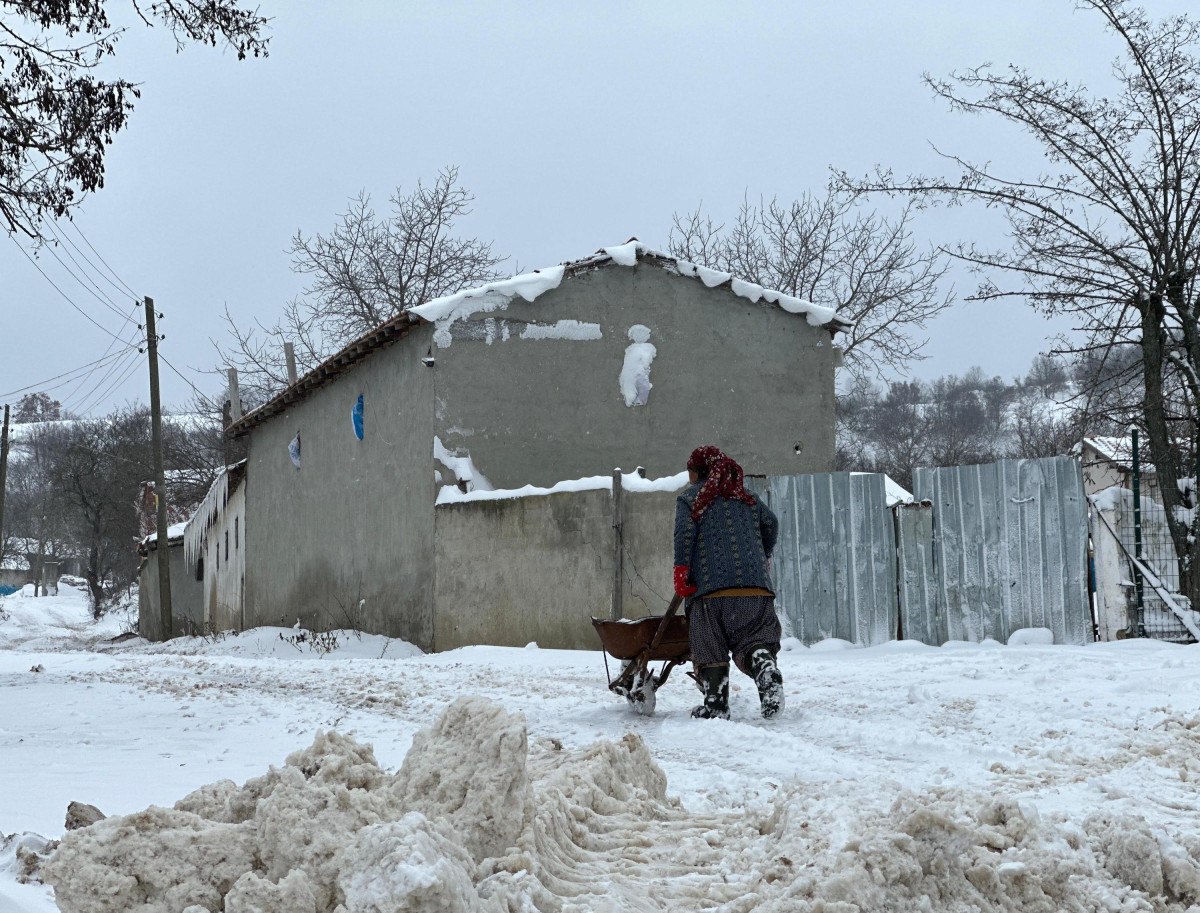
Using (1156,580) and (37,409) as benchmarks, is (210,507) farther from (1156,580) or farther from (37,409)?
(37,409)

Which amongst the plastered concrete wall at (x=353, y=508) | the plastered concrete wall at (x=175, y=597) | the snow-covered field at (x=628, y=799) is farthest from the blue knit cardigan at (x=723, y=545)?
the plastered concrete wall at (x=175, y=597)

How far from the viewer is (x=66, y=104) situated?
30.4 ft

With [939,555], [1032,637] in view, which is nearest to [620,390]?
[939,555]

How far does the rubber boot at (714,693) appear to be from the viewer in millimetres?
7141

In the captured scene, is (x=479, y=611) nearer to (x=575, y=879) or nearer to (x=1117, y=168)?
(x=1117, y=168)

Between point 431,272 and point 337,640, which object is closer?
point 337,640

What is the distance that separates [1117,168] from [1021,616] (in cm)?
453

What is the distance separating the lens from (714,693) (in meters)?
7.19

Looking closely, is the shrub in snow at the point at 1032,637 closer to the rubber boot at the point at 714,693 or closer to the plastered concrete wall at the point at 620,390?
the rubber boot at the point at 714,693

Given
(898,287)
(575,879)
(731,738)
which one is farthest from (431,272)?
(575,879)

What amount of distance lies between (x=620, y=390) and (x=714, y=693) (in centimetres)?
980

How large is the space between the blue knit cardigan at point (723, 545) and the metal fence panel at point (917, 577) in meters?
4.47

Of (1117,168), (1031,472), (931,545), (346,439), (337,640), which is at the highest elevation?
(1117,168)

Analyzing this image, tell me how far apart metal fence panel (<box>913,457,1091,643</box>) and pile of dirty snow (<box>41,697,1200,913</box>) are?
24.9ft
